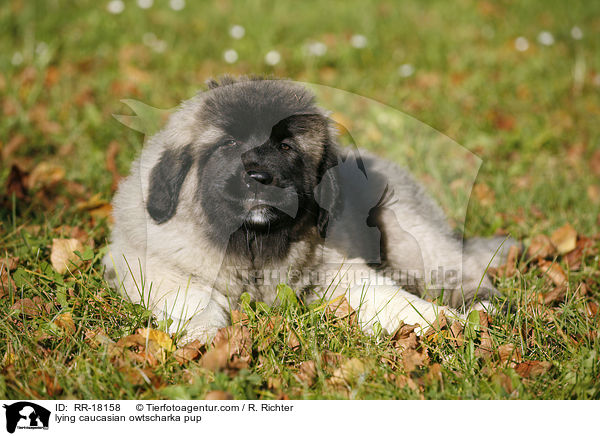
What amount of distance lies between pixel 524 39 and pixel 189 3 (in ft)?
12.9

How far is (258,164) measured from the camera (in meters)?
2.22

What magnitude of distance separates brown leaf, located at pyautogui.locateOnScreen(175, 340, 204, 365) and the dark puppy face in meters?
0.47

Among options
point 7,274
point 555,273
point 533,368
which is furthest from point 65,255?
point 555,273

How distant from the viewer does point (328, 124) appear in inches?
99.9

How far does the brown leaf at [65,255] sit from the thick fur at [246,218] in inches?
6.8

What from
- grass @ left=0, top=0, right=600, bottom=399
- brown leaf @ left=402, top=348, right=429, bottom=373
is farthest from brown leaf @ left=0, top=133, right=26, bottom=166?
brown leaf @ left=402, top=348, right=429, bottom=373

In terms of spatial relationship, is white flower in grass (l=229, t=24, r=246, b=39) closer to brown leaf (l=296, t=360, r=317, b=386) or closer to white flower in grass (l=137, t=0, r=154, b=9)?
white flower in grass (l=137, t=0, r=154, b=9)

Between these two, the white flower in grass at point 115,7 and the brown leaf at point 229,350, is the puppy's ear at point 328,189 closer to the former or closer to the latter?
the brown leaf at point 229,350

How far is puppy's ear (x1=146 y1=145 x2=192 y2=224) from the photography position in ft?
7.99

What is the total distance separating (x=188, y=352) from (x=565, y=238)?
2.39m

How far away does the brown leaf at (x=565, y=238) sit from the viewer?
129 inches

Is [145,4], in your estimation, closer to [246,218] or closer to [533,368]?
[246,218]

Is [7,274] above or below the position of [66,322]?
above

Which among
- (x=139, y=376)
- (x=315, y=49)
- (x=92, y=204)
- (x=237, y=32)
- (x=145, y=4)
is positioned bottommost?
(x=139, y=376)
